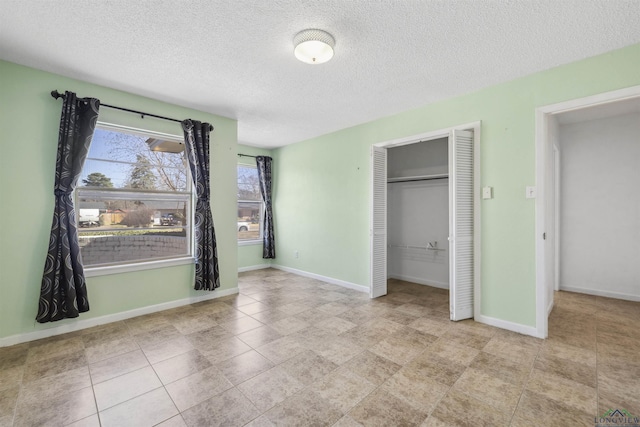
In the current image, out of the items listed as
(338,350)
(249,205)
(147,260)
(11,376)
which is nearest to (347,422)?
(338,350)

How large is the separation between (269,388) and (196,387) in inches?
20.5

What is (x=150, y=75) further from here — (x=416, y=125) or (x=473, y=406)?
(x=473, y=406)

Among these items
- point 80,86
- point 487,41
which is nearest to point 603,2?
point 487,41

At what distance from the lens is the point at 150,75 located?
292cm

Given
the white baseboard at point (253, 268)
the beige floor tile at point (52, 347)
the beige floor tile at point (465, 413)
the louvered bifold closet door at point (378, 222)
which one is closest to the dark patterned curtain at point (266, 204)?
the white baseboard at point (253, 268)

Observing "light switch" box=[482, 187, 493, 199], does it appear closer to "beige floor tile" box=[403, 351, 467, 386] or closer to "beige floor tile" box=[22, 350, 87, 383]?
"beige floor tile" box=[403, 351, 467, 386]

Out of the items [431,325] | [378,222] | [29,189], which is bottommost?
[431,325]

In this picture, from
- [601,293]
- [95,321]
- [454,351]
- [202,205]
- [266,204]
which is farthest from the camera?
[266,204]

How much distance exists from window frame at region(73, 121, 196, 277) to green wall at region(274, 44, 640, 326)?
7.33 ft

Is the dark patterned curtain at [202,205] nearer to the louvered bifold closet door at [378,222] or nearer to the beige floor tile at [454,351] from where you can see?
the louvered bifold closet door at [378,222]

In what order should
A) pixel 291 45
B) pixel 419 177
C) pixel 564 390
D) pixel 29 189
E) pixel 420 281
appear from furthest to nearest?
pixel 420 281 < pixel 419 177 < pixel 29 189 < pixel 291 45 < pixel 564 390

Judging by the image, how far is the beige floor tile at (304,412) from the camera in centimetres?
168

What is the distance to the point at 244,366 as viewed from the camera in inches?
89.7

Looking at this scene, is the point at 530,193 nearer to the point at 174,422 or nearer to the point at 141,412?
the point at 174,422
